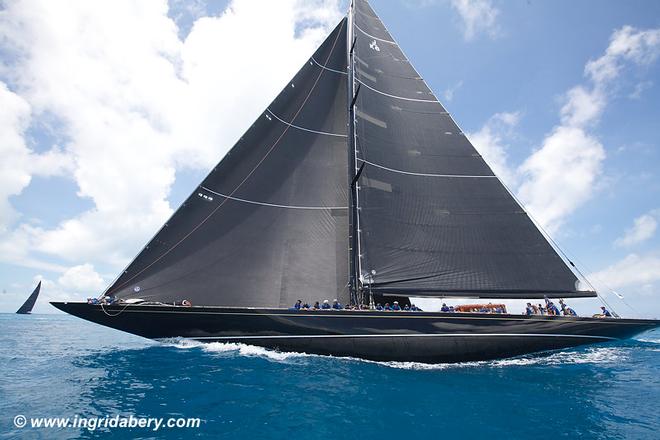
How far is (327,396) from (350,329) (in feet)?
13.4

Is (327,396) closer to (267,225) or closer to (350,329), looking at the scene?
(350,329)

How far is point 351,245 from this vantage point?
1652cm

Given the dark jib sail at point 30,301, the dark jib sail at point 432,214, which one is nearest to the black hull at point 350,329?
the dark jib sail at point 432,214

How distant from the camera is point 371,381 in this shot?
35.8 ft

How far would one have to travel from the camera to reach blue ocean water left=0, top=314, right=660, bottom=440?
7520 millimetres

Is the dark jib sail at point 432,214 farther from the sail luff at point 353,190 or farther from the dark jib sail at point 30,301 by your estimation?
the dark jib sail at point 30,301

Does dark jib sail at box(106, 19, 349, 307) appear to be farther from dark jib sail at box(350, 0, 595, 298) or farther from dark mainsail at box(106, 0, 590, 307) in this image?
dark jib sail at box(350, 0, 595, 298)

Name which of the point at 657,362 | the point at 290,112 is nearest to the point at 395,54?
the point at 290,112

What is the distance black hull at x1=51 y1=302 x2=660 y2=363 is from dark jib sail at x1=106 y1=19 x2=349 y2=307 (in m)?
0.88

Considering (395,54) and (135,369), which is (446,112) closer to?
(395,54)

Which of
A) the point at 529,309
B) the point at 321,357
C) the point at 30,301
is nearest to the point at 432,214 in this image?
the point at 529,309

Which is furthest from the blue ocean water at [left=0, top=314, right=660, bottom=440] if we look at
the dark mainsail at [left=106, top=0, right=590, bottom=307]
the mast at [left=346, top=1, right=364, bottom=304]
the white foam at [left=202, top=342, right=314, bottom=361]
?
the mast at [left=346, top=1, right=364, bottom=304]

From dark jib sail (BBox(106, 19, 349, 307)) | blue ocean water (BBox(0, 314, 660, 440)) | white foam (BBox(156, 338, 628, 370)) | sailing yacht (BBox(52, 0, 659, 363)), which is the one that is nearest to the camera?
blue ocean water (BBox(0, 314, 660, 440))

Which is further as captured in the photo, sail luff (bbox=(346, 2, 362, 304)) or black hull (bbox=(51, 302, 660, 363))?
sail luff (bbox=(346, 2, 362, 304))
